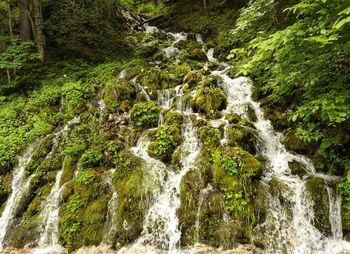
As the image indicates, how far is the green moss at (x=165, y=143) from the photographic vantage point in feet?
22.4

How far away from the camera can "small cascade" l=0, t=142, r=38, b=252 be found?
6.44m

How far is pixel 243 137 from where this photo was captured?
22.1ft

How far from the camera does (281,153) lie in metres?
6.70

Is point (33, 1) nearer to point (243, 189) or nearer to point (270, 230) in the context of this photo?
point (243, 189)

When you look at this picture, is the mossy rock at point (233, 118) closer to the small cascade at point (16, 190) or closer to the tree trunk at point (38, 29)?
the small cascade at point (16, 190)

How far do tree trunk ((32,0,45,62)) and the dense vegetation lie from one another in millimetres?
56

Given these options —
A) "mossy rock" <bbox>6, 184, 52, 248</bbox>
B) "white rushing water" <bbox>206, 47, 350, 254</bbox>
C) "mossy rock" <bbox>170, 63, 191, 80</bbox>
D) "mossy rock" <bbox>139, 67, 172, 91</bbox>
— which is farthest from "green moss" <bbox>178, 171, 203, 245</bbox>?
"mossy rock" <bbox>170, 63, 191, 80</bbox>

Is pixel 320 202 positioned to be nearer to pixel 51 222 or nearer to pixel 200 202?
pixel 200 202

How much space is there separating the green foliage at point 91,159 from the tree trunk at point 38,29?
6162 mm

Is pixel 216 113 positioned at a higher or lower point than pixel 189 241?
higher

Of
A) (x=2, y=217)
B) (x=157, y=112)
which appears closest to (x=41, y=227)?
(x=2, y=217)

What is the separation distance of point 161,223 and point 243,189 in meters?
1.84

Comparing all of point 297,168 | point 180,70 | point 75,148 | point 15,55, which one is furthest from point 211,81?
point 15,55

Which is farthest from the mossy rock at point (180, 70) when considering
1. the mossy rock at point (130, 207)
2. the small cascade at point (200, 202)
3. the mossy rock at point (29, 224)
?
the mossy rock at point (29, 224)
